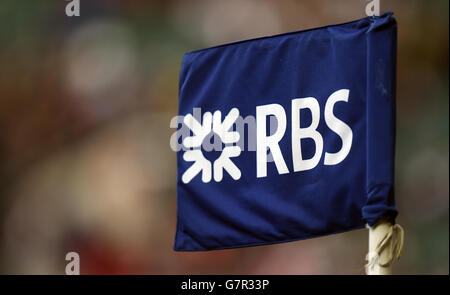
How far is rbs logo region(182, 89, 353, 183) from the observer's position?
320 cm

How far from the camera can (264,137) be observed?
133 inches

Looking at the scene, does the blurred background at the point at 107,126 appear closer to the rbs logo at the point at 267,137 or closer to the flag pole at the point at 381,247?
the rbs logo at the point at 267,137

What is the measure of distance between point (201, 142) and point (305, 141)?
521 mm

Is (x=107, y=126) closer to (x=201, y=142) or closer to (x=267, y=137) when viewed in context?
(x=201, y=142)

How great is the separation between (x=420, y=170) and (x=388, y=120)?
284 cm

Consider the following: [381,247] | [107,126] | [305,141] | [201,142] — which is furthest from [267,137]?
[107,126]

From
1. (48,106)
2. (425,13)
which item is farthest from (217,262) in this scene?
(425,13)

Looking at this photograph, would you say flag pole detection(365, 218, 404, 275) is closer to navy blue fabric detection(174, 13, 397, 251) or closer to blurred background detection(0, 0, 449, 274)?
navy blue fabric detection(174, 13, 397, 251)

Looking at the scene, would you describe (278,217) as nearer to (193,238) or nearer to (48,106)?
(193,238)

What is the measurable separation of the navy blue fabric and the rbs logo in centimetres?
2

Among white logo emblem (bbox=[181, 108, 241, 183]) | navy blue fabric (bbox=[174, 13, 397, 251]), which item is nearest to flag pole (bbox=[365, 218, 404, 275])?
navy blue fabric (bbox=[174, 13, 397, 251])

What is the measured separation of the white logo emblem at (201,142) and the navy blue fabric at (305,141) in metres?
0.03

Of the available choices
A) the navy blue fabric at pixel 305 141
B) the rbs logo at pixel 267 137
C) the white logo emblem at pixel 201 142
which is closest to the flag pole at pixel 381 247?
the navy blue fabric at pixel 305 141

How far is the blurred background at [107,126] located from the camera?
6.46 meters
